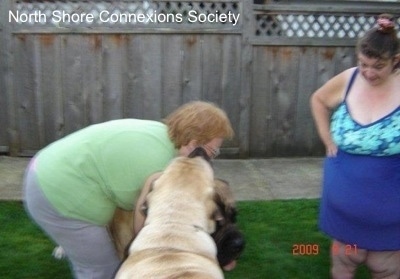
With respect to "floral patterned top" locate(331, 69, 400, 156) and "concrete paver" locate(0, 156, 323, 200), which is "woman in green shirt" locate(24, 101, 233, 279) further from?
"concrete paver" locate(0, 156, 323, 200)

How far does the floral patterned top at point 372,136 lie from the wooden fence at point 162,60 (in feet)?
11.2

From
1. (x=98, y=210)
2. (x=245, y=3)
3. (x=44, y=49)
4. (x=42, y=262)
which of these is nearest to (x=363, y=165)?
(x=98, y=210)

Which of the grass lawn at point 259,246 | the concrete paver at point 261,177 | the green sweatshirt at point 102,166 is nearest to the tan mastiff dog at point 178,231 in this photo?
the green sweatshirt at point 102,166

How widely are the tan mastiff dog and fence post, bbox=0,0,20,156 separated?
4261 mm

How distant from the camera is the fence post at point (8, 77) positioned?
6.37 meters

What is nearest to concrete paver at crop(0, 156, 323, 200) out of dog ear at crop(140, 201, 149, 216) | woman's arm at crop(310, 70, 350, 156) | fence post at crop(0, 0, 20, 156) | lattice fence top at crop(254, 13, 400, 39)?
fence post at crop(0, 0, 20, 156)

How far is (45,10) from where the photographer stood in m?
6.46

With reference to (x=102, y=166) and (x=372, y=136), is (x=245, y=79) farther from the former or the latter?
(x=102, y=166)

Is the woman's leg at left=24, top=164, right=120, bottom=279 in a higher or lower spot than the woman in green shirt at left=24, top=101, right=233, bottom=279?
lower

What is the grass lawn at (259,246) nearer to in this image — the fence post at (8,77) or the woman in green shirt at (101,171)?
the woman in green shirt at (101,171)

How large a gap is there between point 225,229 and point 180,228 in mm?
260

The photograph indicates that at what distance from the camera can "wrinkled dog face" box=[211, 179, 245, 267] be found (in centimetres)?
262

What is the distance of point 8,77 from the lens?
648cm
